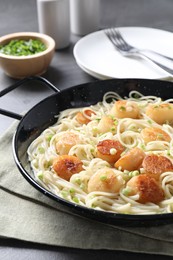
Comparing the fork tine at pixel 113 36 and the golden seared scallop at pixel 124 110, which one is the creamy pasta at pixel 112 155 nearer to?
the golden seared scallop at pixel 124 110

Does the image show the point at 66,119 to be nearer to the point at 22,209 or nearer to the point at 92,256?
the point at 22,209

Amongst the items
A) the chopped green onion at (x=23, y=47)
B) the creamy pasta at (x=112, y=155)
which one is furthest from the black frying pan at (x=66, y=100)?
the chopped green onion at (x=23, y=47)

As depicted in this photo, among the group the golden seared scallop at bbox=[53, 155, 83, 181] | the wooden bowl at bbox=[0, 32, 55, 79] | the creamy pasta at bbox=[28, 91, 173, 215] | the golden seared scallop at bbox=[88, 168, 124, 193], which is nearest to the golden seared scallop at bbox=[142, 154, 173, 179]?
the creamy pasta at bbox=[28, 91, 173, 215]

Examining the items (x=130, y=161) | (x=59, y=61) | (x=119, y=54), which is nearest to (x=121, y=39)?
(x=119, y=54)

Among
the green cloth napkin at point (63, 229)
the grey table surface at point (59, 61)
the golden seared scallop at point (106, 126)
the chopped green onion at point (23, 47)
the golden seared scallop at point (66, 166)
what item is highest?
the golden seared scallop at point (66, 166)

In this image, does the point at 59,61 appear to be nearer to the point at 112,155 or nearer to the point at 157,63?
the point at 157,63
